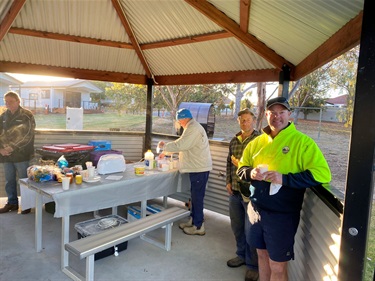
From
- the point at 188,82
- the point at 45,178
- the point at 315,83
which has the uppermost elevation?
the point at 315,83

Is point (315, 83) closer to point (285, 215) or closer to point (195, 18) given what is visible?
point (195, 18)

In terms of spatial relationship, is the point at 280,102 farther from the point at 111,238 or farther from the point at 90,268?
the point at 90,268

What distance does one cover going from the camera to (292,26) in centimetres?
274

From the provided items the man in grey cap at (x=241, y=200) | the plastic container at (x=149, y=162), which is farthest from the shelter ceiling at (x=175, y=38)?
the plastic container at (x=149, y=162)

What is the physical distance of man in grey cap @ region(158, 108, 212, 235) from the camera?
3.89 metres

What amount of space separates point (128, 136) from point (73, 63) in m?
1.74


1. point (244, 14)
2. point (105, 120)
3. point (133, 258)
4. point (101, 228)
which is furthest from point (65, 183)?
point (105, 120)

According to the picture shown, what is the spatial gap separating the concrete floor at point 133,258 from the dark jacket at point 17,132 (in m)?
1.02

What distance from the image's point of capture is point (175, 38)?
4.59 m

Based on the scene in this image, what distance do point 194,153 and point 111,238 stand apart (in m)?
1.63

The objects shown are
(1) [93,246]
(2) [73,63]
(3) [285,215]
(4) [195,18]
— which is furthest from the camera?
(2) [73,63]

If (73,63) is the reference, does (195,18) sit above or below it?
above

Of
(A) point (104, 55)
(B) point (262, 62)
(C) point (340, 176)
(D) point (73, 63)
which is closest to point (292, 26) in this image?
(B) point (262, 62)

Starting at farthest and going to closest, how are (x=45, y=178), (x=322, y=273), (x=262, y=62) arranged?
(x=262, y=62), (x=45, y=178), (x=322, y=273)
